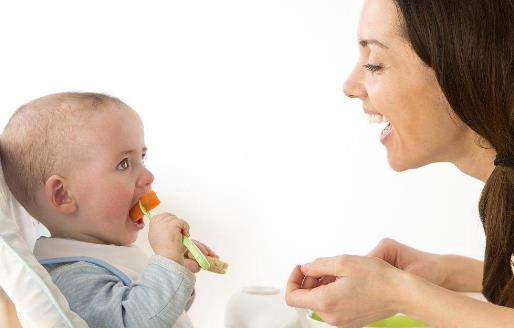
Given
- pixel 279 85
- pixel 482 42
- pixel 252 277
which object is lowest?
pixel 252 277

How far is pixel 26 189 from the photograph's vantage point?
1.37 metres

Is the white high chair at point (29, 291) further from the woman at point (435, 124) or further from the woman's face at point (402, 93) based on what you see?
the woman's face at point (402, 93)

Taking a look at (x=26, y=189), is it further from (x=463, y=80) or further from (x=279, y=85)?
(x=279, y=85)

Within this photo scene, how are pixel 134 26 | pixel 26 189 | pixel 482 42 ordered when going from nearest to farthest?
pixel 482 42 → pixel 26 189 → pixel 134 26

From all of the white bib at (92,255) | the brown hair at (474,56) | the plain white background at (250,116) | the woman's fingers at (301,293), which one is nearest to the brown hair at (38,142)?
the white bib at (92,255)

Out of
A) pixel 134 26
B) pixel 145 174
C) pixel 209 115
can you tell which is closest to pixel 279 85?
pixel 209 115

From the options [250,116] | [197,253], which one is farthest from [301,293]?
[250,116]

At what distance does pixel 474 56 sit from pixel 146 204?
64cm

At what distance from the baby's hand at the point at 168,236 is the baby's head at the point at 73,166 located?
84 millimetres

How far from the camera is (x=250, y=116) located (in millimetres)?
2250

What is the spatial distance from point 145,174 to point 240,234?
94 centimetres

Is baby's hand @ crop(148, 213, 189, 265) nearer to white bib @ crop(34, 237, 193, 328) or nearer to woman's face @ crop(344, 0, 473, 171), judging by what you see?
white bib @ crop(34, 237, 193, 328)

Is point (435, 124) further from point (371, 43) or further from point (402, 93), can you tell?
point (371, 43)

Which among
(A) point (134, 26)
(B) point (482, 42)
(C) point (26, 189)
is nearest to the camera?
(B) point (482, 42)
